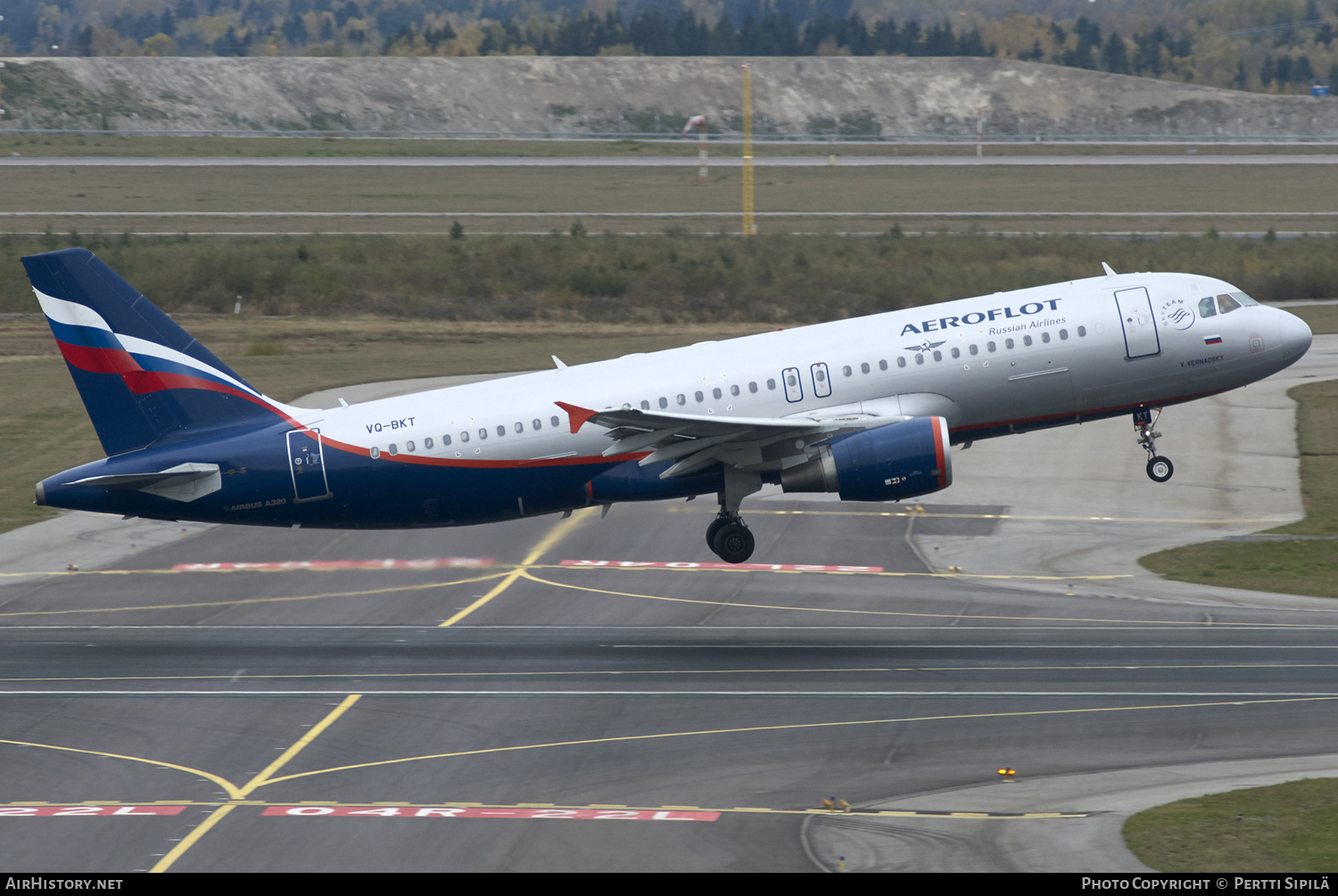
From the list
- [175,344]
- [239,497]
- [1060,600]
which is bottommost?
[1060,600]

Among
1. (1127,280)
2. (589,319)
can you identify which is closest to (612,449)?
(1127,280)

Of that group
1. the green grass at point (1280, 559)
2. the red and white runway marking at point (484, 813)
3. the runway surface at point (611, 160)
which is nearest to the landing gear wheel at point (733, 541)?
the green grass at point (1280, 559)

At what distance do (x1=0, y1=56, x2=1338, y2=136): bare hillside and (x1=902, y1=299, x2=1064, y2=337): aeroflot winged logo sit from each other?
15735 cm

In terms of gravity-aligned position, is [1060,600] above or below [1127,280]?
below

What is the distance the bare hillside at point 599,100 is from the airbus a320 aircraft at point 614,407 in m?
157

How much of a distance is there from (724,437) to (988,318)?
6877 mm

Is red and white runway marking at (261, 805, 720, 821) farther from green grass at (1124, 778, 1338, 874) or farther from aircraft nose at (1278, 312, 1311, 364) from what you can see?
aircraft nose at (1278, 312, 1311, 364)

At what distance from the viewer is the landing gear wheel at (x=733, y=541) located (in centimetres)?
3409

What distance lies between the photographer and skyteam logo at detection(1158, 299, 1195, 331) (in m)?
34.0

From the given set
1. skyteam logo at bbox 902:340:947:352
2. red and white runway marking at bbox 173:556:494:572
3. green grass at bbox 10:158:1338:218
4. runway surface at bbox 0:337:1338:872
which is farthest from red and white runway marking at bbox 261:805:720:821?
green grass at bbox 10:158:1338:218
